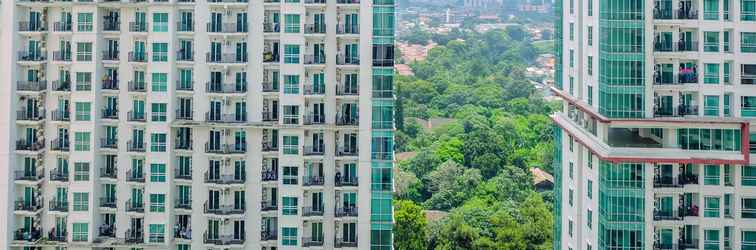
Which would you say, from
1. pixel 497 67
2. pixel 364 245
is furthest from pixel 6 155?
pixel 497 67

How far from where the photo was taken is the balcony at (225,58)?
118 feet

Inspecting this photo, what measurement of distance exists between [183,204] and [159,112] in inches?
175

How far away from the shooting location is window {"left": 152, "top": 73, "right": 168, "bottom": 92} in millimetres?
35781

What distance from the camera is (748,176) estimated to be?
1256 inches

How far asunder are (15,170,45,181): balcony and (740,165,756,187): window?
3092cm

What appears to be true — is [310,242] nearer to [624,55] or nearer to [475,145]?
[624,55]

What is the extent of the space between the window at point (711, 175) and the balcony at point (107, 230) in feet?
86.5

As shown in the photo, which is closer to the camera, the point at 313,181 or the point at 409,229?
the point at 313,181

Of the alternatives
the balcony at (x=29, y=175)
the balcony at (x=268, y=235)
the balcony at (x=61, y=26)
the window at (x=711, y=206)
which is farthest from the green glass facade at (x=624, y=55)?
the balcony at (x=29, y=175)

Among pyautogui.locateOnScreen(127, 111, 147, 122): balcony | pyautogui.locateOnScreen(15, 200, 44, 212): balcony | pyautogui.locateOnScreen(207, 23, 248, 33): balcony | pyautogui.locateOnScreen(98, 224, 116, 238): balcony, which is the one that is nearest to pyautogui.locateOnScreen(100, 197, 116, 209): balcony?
pyautogui.locateOnScreen(98, 224, 116, 238): balcony

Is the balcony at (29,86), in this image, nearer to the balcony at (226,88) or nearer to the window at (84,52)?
the window at (84,52)

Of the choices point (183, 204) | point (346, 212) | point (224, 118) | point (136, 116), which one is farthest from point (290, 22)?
point (183, 204)

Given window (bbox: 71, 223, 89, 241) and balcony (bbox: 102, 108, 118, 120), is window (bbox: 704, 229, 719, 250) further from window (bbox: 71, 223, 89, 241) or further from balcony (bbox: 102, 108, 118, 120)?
window (bbox: 71, 223, 89, 241)

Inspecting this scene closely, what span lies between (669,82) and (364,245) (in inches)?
591
